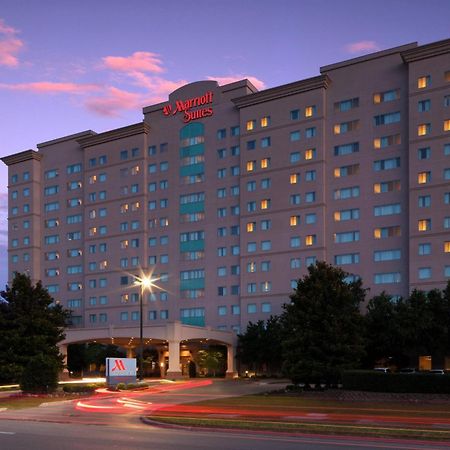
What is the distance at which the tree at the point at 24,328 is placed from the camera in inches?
2474

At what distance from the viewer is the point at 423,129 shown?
83.7 m

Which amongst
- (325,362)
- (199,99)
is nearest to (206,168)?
(199,99)

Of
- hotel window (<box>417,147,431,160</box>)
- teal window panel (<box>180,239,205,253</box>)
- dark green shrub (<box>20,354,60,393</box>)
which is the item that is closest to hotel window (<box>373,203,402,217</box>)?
hotel window (<box>417,147,431,160</box>)

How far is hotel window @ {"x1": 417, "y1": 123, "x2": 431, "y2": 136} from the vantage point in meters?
83.4

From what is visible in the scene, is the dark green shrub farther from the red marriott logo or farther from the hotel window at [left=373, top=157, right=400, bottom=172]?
the hotel window at [left=373, top=157, right=400, bottom=172]

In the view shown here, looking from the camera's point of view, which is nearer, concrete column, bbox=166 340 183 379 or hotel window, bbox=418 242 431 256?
hotel window, bbox=418 242 431 256

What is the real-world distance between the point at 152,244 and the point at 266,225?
22.3 meters

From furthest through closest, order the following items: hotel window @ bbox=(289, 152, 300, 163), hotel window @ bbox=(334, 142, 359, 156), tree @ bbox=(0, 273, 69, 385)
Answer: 1. hotel window @ bbox=(289, 152, 300, 163)
2. hotel window @ bbox=(334, 142, 359, 156)
3. tree @ bbox=(0, 273, 69, 385)

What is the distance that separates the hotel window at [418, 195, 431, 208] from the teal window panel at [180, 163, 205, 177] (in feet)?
117

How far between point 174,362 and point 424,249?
115 feet

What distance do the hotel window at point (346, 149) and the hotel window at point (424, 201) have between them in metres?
12.0

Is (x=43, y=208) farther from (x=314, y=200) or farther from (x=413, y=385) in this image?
(x=413, y=385)

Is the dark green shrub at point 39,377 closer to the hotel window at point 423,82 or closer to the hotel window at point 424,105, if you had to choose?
the hotel window at point 424,105

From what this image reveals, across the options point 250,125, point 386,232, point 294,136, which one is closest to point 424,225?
point 386,232
